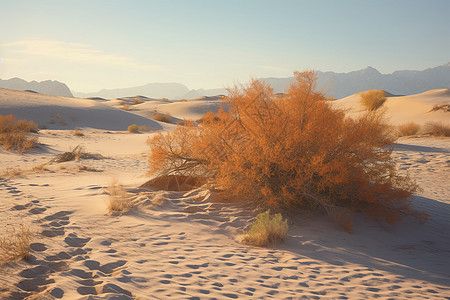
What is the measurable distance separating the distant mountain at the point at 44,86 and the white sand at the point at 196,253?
18777 centimetres

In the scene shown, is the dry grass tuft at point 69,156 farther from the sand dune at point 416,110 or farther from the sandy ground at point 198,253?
the sand dune at point 416,110

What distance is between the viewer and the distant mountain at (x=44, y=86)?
7037 inches

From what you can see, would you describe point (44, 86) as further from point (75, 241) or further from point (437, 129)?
point (75, 241)

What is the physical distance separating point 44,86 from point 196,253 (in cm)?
Result: 20570

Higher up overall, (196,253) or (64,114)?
(64,114)

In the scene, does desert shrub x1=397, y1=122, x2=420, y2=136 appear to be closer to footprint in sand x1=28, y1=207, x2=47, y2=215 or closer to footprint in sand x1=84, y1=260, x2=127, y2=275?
footprint in sand x1=28, y1=207, x2=47, y2=215

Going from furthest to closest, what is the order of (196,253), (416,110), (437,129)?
(416,110), (437,129), (196,253)

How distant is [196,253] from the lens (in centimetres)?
447

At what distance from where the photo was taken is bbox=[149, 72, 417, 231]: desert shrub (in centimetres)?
561

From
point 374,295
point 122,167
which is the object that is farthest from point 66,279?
point 122,167

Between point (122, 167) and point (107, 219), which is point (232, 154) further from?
point (122, 167)

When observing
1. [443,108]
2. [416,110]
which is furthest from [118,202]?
[416,110]

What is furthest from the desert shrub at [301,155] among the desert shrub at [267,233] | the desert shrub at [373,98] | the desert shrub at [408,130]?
the desert shrub at [373,98]

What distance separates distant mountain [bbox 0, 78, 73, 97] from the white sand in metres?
188
